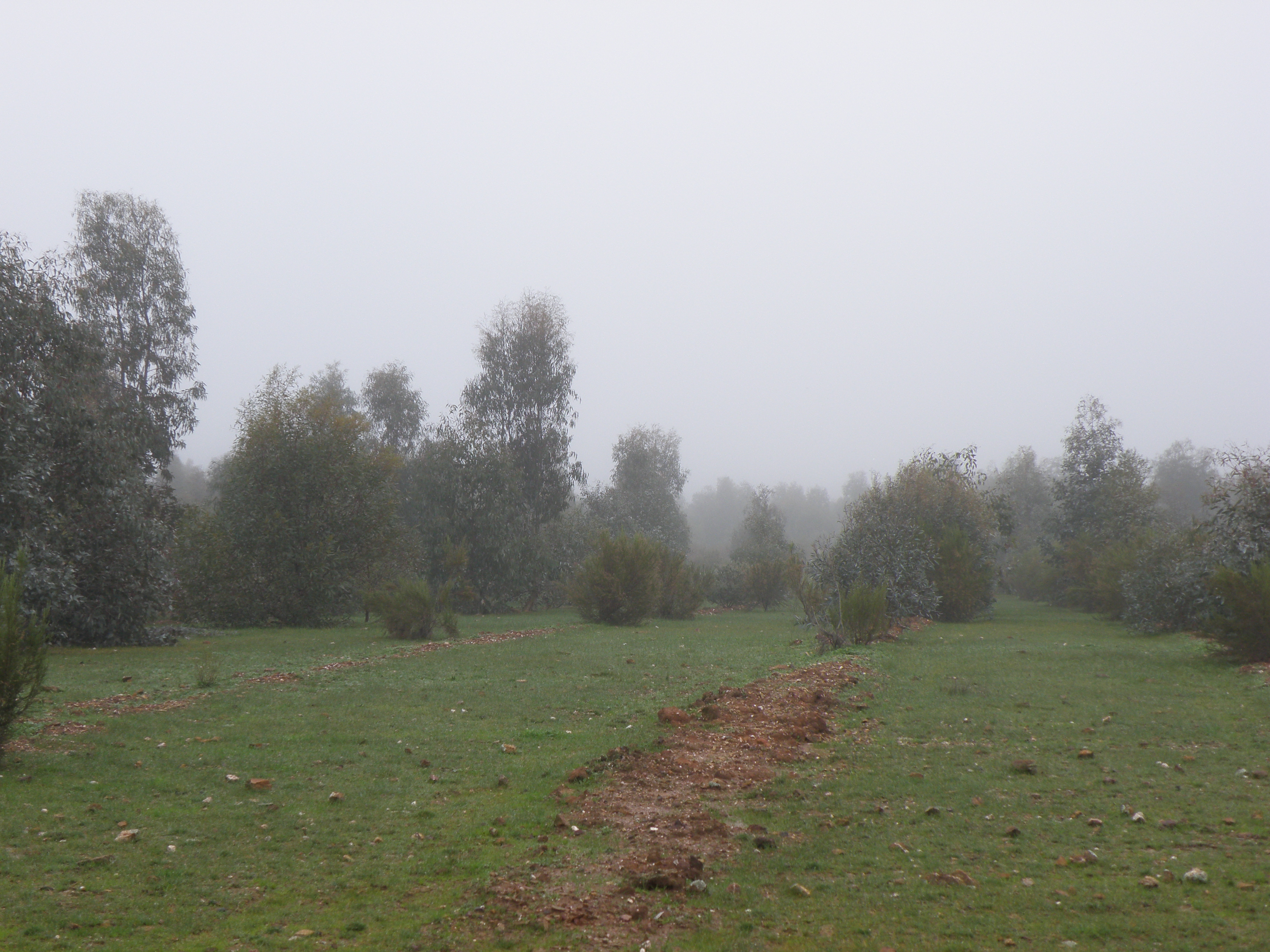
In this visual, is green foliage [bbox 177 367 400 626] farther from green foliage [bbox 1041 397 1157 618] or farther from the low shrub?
green foliage [bbox 1041 397 1157 618]

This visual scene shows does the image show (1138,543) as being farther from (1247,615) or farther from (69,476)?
(69,476)

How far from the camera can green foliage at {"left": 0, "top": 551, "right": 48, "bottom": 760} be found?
6.94 m

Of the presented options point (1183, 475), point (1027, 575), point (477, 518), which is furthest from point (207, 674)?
point (1183, 475)

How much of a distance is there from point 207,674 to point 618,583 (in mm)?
15468

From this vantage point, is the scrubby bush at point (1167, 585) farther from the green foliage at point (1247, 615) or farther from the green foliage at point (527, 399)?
the green foliage at point (527, 399)

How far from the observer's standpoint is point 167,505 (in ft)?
90.5

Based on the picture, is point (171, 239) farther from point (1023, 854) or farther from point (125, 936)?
point (1023, 854)

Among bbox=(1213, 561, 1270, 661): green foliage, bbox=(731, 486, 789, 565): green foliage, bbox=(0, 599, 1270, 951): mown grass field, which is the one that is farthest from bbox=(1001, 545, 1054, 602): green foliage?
bbox=(0, 599, 1270, 951): mown grass field

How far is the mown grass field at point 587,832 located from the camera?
445 centimetres

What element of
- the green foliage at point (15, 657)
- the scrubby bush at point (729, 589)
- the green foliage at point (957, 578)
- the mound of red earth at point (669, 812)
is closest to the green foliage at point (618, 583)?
the green foliage at point (957, 578)

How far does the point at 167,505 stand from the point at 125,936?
2689cm

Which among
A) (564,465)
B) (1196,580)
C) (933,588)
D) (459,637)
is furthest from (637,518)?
(1196,580)

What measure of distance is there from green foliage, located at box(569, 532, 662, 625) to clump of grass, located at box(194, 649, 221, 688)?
13913 mm

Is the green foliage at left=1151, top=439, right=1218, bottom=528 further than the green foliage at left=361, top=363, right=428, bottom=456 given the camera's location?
Yes
